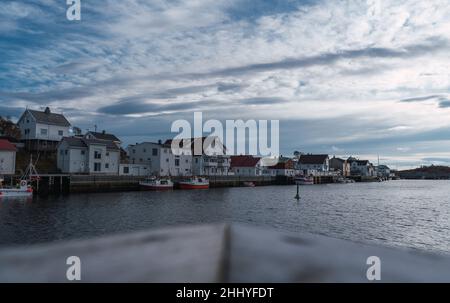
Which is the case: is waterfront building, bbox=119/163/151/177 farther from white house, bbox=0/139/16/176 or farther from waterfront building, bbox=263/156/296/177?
waterfront building, bbox=263/156/296/177

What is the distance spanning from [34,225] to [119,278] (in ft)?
75.5

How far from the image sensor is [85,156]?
50312 mm

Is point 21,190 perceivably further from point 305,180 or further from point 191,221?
point 305,180

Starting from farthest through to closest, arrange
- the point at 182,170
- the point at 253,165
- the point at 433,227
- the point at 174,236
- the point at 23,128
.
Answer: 1. the point at 253,165
2. the point at 182,170
3. the point at 23,128
4. the point at 433,227
5. the point at 174,236

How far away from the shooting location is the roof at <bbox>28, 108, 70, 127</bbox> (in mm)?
51625

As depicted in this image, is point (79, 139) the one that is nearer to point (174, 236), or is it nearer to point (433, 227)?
point (433, 227)

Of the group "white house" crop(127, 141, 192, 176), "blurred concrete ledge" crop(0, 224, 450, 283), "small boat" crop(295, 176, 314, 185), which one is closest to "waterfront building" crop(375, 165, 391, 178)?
"small boat" crop(295, 176, 314, 185)

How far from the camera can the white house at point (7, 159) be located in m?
43.3

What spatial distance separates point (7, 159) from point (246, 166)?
51.8 metres

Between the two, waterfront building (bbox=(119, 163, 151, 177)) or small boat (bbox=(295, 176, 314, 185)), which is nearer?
waterfront building (bbox=(119, 163, 151, 177))

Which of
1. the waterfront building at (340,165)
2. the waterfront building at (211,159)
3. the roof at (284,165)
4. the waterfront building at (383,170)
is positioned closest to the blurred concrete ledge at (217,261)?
the waterfront building at (211,159)

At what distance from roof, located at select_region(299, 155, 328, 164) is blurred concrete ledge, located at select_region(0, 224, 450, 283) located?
118 m
